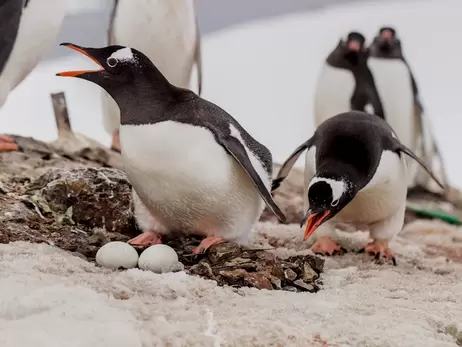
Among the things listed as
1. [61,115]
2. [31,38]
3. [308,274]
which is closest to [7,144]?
[31,38]

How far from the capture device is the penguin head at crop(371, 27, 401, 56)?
11.1ft

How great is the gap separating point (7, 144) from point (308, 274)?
3.68 ft

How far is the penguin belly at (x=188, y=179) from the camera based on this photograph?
1492 mm

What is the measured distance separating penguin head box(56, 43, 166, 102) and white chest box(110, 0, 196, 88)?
82 cm

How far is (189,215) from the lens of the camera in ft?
5.23

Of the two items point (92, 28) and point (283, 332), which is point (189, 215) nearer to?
point (283, 332)

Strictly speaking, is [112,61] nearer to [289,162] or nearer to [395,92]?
[289,162]

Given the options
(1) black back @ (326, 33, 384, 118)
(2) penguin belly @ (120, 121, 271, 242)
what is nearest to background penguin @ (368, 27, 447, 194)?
(1) black back @ (326, 33, 384, 118)

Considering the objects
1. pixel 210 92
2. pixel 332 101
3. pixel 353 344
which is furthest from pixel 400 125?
pixel 353 344

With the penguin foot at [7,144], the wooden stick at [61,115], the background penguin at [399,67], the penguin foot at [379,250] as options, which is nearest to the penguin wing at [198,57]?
the wooden stick at [61,115]

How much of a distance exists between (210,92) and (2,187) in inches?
79.9

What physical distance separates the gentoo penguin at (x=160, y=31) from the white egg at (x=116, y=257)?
1.05 m

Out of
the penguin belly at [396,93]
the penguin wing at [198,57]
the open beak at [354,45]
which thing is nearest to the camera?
the penguin wing at [198,57]

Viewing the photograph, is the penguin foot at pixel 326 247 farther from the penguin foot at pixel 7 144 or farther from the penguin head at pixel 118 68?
the penguin foot at pixel 7 144
